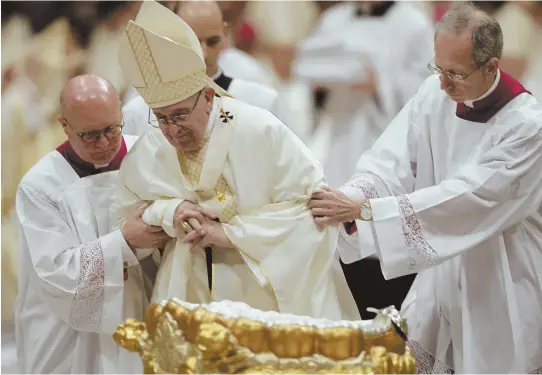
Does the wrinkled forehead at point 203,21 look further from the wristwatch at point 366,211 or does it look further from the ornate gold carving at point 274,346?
the ornate gold carving at point 274,346

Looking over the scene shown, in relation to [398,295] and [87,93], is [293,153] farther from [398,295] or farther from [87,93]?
[398,295]

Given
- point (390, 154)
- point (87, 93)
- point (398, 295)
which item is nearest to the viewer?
point (87, 93)

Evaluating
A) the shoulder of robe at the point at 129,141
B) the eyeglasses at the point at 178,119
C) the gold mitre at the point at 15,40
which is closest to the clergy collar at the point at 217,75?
the shoulder of robe at the point at 129,141

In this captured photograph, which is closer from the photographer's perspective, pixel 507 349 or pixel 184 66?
pixel 184 66

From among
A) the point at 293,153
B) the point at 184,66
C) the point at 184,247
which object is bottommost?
the point at 184,247

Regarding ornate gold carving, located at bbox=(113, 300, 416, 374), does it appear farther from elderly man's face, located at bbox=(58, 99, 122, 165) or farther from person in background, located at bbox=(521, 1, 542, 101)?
person in background, located at bbox=(521, 1, 542, 101)

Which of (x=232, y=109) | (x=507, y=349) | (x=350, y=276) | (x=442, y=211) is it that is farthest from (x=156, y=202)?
(x=350, y=276)

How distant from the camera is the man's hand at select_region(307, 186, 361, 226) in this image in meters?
3.46

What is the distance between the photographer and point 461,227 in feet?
12.2

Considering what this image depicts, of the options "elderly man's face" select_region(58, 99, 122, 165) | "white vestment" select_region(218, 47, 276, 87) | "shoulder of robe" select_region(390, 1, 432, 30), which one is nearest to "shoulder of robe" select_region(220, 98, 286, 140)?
"elderly man's face" select_region(58, 99, 122, 165)

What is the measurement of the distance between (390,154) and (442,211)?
1.39ft

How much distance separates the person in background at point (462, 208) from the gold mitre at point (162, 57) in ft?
1.78

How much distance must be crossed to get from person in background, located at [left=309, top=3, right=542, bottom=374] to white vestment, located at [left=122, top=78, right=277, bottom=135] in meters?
0.83

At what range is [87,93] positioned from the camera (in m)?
3.65
